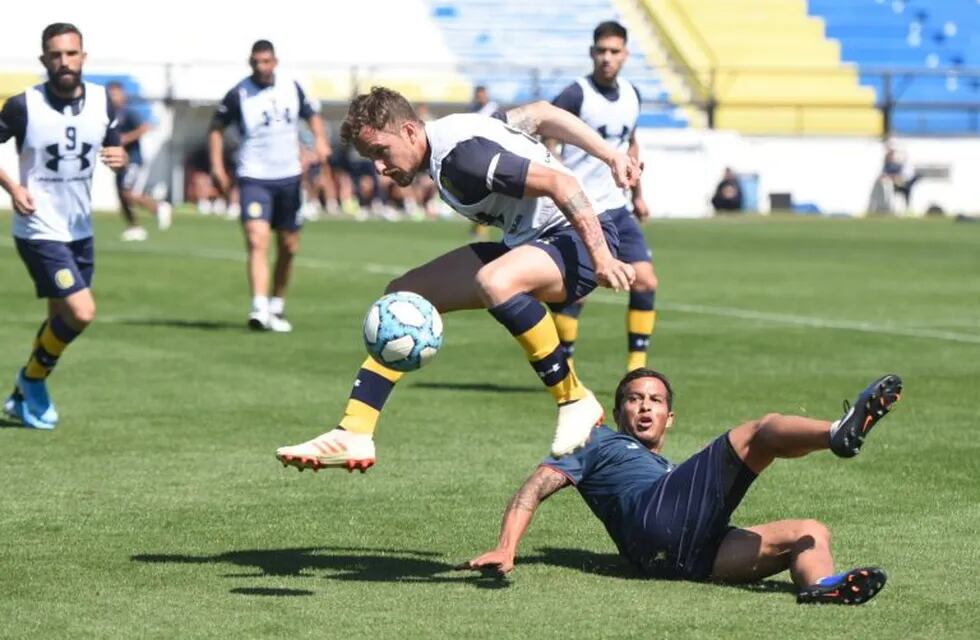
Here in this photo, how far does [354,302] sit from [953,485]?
40.1 ft

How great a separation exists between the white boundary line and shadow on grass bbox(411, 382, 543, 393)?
497 cm

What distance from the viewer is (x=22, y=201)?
11.6m

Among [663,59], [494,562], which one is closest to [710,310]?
[494,562]

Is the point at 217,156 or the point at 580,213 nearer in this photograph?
the point at 580,213

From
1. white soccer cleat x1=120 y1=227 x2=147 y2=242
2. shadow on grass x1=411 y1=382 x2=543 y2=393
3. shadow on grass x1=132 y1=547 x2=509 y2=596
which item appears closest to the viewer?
shadow on grass x1=132 y1=547 x2=509 y2=596

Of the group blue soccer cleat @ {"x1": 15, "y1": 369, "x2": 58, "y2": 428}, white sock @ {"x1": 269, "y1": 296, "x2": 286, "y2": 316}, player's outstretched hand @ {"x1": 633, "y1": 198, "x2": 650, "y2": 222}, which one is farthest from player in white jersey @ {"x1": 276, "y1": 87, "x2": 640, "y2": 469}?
white sock @ {"x1": 269, "y1": 296, "x2": 286, "y2": 316}

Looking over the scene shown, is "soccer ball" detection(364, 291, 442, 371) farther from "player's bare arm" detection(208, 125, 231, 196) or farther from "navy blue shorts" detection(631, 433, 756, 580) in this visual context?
"player's bare arm" detection(208, 125, 231, 196)

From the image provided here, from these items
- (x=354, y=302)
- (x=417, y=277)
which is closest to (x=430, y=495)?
(x=417, y=277)

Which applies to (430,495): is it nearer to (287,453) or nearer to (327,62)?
(287,453)

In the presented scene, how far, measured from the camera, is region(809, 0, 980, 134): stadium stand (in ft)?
159

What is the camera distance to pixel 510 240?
8773 millimetres

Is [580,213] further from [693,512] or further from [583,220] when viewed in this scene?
[693,512]

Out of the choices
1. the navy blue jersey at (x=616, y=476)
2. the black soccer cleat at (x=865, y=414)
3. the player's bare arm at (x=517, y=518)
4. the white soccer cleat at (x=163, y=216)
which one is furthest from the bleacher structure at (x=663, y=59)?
the black soccer cleat at (x=865, y=414)

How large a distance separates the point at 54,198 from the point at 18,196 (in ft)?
1.49
